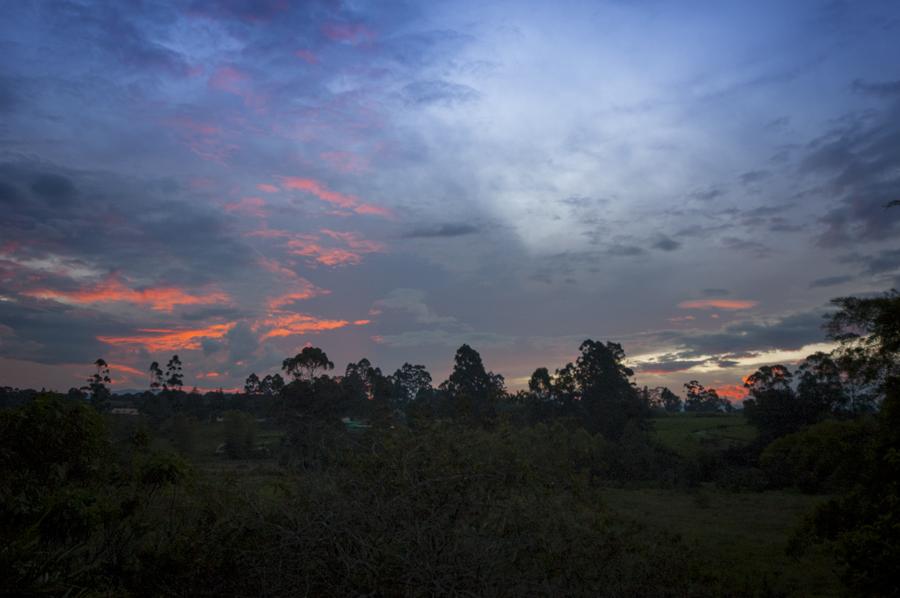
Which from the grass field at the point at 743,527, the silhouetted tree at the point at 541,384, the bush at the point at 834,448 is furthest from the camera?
the silhouetted tree at the point at 541,384

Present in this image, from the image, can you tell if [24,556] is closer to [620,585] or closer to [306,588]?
[306,588]

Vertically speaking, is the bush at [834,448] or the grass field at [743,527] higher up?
the bush at [834,448]

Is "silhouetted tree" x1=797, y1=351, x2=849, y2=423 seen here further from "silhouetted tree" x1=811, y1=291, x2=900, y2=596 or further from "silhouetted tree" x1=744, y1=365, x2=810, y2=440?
"silhouetted tree" x1=811, y1=291, x2=900, y2=596

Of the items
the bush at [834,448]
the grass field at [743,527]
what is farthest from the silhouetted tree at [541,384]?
the bush at [834,448]

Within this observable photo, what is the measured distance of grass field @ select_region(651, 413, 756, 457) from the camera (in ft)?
155

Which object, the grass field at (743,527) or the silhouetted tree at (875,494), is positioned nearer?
the silhouetted tree at (875,494)

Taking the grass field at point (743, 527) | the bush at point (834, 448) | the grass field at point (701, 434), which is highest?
the bush at point (834, 448)

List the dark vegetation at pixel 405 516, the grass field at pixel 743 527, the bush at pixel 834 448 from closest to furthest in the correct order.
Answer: the dark vegetation at pixel 405 516
the bush at pixel 834 448
the grass field at pixel 743 527

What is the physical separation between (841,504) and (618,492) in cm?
2822

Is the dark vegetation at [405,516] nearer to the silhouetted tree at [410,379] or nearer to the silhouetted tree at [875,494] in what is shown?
the silhouetted tree at [875,494]

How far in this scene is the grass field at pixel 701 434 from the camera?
155 feet

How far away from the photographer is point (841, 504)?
10.6 meters

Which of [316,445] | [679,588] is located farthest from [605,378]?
[316,445]

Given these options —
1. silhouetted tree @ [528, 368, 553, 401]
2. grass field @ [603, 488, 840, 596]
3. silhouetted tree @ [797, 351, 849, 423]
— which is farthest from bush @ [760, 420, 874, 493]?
silhouetted tree @ [528, 368, 553, 401]
